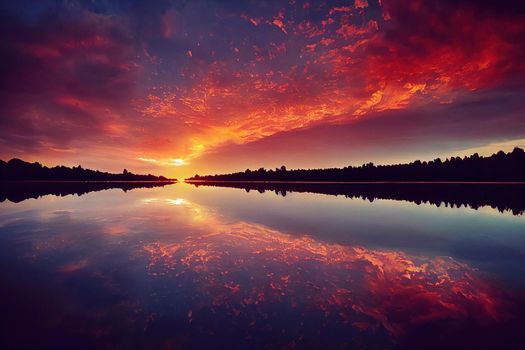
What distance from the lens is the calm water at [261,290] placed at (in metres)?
4.91

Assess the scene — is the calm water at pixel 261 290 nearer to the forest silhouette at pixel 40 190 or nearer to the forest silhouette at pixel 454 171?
the forest silhouette at pixel 40 190

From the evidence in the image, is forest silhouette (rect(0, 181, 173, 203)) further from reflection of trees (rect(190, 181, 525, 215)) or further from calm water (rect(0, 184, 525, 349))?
reflection of trees (rect(190, 181, 525, 215))

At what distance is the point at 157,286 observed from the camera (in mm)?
7000

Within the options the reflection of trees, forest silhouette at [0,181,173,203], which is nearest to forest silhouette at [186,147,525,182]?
the reflection of trees

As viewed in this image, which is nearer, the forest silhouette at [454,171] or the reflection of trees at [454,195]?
the reflection of trees at [454,195]

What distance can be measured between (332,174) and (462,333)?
570 ft

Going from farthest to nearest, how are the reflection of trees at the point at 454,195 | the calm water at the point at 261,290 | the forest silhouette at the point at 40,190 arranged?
the forest silhouette at the point at 40,190, the reflection of trees at the point at 454,195, the calm water at the point at 261,290

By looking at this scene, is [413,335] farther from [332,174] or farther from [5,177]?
[5,177]

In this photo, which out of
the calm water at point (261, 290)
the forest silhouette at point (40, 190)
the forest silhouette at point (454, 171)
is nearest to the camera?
the calm water at point (261, 290)

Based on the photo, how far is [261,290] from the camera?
683cm

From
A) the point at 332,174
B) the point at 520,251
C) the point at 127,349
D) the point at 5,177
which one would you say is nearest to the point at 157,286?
the point at 127,349

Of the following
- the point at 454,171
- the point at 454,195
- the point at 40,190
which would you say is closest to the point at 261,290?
the point at 454,195

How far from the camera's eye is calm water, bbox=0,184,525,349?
4.91 metres

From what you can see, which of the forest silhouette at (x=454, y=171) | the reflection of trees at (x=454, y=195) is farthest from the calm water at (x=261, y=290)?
the forest silhouette at (x=454, y=171)
